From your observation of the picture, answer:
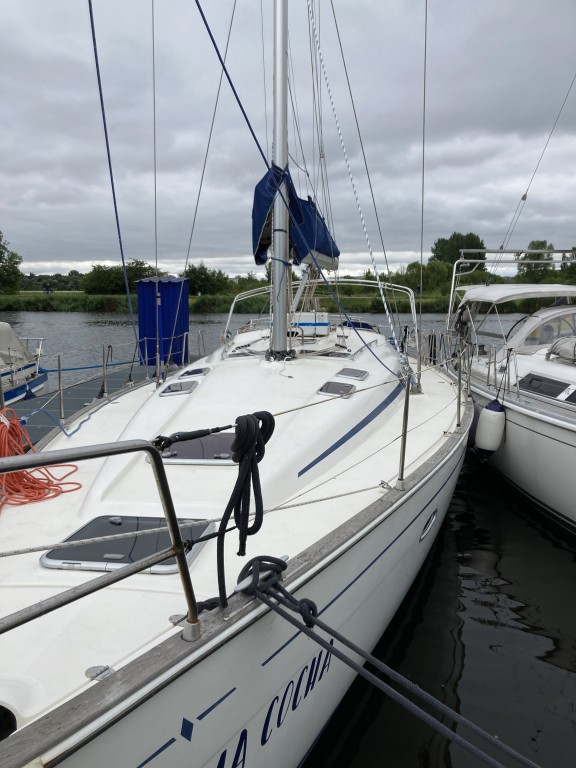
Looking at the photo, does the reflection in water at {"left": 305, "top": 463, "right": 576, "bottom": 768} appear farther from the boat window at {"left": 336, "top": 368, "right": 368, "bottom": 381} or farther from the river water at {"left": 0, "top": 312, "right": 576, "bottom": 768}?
the boat window at {"left": 336, "top": 368, "right": 368, "bottom": 381}

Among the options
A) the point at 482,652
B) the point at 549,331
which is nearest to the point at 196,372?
the point at 482,652

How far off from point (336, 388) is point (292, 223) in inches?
69.9

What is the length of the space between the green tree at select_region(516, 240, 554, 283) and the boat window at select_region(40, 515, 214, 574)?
24.2 feet

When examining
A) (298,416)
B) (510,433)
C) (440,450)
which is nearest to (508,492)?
(510,433)

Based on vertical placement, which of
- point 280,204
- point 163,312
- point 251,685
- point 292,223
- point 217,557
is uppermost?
point 280,204

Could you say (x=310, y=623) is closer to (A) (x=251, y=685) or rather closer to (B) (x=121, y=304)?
(A) (x=251, y=685)

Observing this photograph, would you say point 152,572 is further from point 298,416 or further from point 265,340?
point 265,340

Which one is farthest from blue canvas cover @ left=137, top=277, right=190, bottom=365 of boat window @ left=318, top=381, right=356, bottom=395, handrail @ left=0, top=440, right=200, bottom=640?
handrail @ left=0, top=440, right=200, bottom=640

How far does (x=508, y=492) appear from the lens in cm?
677

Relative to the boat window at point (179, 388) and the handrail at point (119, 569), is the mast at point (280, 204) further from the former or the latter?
the handrail at point (119, 569)

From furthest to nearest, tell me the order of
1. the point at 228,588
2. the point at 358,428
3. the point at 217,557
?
the point at 358,428 → the point at 228,588 → the point at 217,557

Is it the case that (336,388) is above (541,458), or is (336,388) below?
above

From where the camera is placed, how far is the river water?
2.96 meters

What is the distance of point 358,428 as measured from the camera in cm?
404
